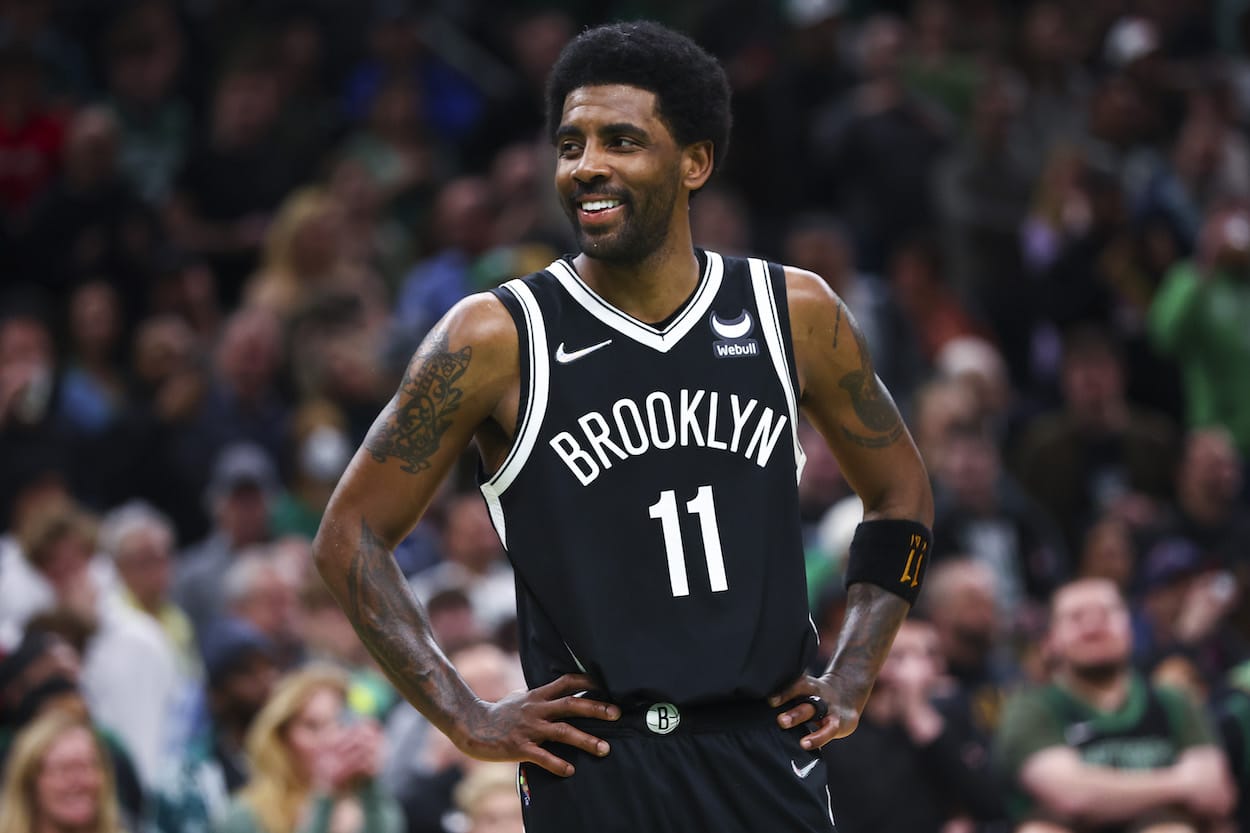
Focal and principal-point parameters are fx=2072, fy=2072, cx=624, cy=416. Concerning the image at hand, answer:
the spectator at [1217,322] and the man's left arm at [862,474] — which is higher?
the spectator at [1217,322]

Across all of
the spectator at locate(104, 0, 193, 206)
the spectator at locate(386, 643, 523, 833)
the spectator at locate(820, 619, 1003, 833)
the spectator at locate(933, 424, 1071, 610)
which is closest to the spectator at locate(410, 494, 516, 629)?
the spectator at locate(386, 643, 523, 833)

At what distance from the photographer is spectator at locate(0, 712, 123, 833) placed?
7.35 meters

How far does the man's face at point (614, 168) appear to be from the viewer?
425 cm

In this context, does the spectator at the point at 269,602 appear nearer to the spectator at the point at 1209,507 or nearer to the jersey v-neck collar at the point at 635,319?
the spectator at the point at 1209,507

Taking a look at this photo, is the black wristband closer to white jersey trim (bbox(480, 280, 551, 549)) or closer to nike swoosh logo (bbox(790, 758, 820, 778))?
nike swoosh logo (bbox(790, 758, 820, 778))

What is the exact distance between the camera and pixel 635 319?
435cm

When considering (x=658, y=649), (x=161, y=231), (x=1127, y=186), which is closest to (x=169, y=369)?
(x=161, y=231)

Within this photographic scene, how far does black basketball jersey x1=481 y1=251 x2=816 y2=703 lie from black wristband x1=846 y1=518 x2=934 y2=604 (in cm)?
35

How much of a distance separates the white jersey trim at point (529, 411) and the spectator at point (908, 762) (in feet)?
13.0

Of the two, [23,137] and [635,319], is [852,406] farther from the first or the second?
[23,137]

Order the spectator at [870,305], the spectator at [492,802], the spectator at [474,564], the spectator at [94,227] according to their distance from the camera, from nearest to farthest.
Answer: the spectator at [492,802] → the spectator at [474,564] → the spectator at [94,227] → the spectator at [870,305]

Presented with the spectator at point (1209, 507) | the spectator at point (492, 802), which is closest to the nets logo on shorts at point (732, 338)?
the spectator at point (492, 802)

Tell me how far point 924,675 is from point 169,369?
4.97m

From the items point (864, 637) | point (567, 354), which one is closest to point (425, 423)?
point (567, 354)
